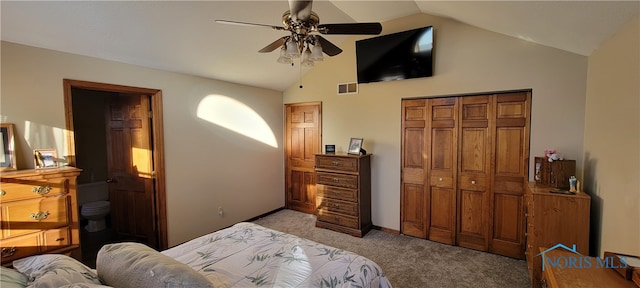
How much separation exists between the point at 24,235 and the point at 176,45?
6.79ft

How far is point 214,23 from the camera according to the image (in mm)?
2727

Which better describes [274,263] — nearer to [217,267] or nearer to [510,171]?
[217,267]

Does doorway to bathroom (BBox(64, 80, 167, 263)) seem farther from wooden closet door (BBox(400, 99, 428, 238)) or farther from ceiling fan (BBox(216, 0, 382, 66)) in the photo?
wooden closet door (BBox(400, 99, 428, 238))

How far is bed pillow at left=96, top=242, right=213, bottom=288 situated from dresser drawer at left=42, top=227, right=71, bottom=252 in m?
1.18

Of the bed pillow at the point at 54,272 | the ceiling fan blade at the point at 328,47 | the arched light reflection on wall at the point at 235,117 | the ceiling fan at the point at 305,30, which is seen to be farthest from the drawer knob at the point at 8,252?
the ceiling fan blade at the point at 328,47

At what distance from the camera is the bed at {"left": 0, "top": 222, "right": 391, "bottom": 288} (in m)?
1.23

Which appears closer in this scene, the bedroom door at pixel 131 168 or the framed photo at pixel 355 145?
the bedroom door at pixel 131 168

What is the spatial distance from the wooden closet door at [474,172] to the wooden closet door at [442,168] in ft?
0.26

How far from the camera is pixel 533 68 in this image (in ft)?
9.35

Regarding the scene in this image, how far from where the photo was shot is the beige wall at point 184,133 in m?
2.24

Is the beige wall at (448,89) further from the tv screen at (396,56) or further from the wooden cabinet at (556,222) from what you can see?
the wooden cabinet at (556,222)

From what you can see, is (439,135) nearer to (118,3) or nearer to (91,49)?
(118,3)

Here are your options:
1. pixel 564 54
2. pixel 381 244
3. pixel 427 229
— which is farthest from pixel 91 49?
pixel 564 54

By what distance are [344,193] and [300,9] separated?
107 inches
